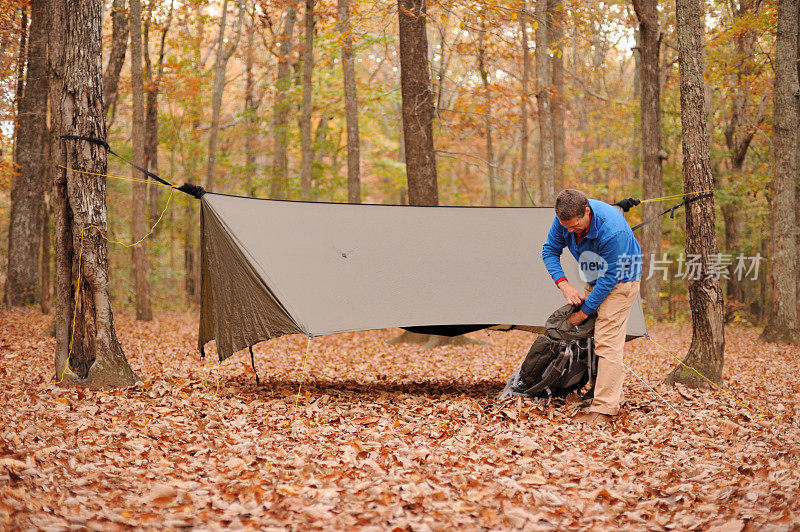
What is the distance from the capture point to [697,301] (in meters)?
4.90

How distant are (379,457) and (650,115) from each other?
10094 millimetres

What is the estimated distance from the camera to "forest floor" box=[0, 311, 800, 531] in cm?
238

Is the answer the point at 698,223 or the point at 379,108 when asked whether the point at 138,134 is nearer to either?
the point at 379,108

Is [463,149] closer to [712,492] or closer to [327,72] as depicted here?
[327,72]

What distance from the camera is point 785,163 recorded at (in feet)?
27.1

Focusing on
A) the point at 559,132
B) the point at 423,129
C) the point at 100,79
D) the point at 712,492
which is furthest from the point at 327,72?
the point at 712,492

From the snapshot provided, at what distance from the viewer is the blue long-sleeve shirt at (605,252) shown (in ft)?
12.4

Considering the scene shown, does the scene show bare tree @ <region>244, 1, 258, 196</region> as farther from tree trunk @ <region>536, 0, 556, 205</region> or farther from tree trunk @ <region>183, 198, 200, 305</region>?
tree trunk @ <region>536, 0, 556, 205</region>

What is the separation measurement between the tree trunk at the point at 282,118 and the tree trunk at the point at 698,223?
10.3 meters

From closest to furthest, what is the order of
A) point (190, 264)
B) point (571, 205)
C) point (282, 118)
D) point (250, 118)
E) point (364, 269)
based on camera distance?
1. point (571, 205)
2. point (364, 269)
3. point (282, 118)
4. point (250, 118)
5. point (190, 264)

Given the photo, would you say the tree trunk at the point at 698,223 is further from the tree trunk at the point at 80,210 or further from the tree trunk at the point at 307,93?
the tree trunk at the point at 307,93

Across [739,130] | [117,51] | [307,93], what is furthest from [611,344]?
[739,130]

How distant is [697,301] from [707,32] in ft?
35.5

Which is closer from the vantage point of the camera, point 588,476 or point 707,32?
point 588,476
